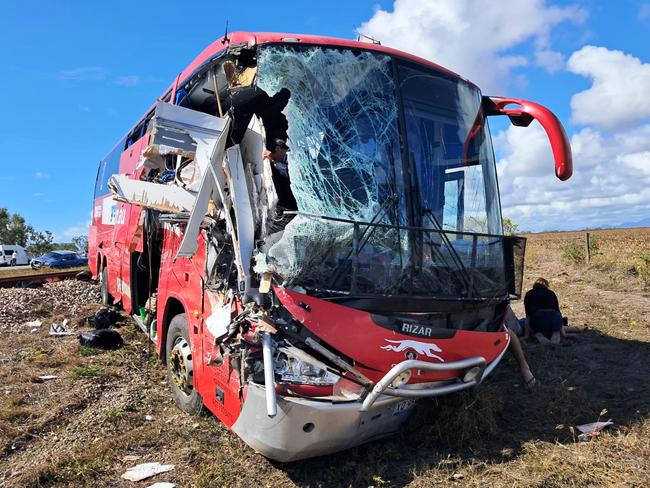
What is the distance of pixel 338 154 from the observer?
3.63 meters

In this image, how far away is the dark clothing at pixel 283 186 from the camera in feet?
11.4

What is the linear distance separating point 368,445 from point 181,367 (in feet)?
6.06

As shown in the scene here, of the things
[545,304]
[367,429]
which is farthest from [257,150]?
[545,304]

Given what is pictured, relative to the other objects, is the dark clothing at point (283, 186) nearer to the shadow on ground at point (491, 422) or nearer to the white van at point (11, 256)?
the shadow on ground at point (491, 422)

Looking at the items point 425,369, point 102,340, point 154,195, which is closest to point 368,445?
point 425,369

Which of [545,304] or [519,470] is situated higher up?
[545,304]

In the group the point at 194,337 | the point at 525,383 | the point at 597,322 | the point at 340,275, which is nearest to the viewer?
the point at 340,275

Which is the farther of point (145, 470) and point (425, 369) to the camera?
point (145, 470)

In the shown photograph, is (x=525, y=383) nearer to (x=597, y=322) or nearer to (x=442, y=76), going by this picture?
(x=442, y=76)

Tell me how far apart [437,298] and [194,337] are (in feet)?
6.57

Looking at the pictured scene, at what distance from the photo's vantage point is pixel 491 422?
4125 millimetres

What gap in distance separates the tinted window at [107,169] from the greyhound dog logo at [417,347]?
7.40 m

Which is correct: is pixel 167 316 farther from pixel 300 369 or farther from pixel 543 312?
pixel 543 312

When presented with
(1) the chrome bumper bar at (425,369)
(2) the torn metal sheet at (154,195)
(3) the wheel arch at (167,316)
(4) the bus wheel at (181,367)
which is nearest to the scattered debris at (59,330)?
(3) the wheel arch at (167,316)
